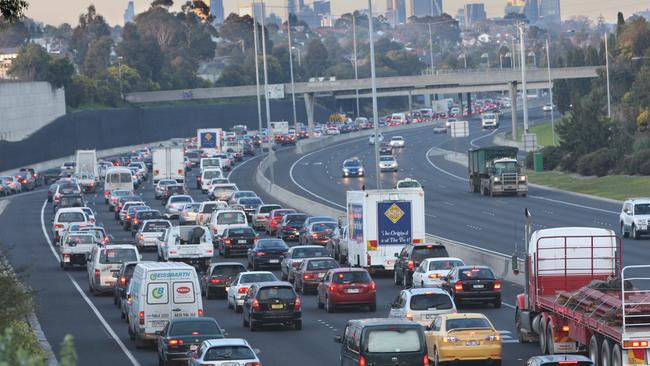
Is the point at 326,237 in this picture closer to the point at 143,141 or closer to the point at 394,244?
the point at 394,244

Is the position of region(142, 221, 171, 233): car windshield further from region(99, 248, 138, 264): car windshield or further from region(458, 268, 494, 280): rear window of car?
region(458, 268, 494, 280): rear window of car

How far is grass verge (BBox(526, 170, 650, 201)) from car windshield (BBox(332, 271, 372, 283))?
4478 centimetres

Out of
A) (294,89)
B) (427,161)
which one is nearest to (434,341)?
(427,161)

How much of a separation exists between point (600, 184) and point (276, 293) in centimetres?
6055

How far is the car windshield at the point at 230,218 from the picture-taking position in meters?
64.9

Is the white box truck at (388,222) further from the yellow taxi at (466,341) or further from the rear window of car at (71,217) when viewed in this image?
the rear window of car at (71,217)

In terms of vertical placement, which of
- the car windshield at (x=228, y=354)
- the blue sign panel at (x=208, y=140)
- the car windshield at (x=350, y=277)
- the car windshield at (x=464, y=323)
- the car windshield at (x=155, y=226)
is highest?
the blue sign panel at (x=208, y=140)

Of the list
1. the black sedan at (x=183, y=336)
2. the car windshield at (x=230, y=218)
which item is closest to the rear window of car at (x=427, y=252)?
the black sedan at (x=183, y=336)

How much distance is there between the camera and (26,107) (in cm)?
13950

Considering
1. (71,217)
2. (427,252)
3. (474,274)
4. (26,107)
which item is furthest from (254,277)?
(26,107)

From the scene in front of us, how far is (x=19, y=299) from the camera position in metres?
28.9

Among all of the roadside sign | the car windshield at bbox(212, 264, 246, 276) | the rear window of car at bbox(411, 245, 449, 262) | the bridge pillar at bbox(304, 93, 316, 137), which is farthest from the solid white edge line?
the bridge pillar at bbox(304, 93, 316, 137)

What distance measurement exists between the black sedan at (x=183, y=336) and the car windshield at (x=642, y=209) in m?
33.2

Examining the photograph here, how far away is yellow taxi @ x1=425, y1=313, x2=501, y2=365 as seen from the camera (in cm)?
2891
